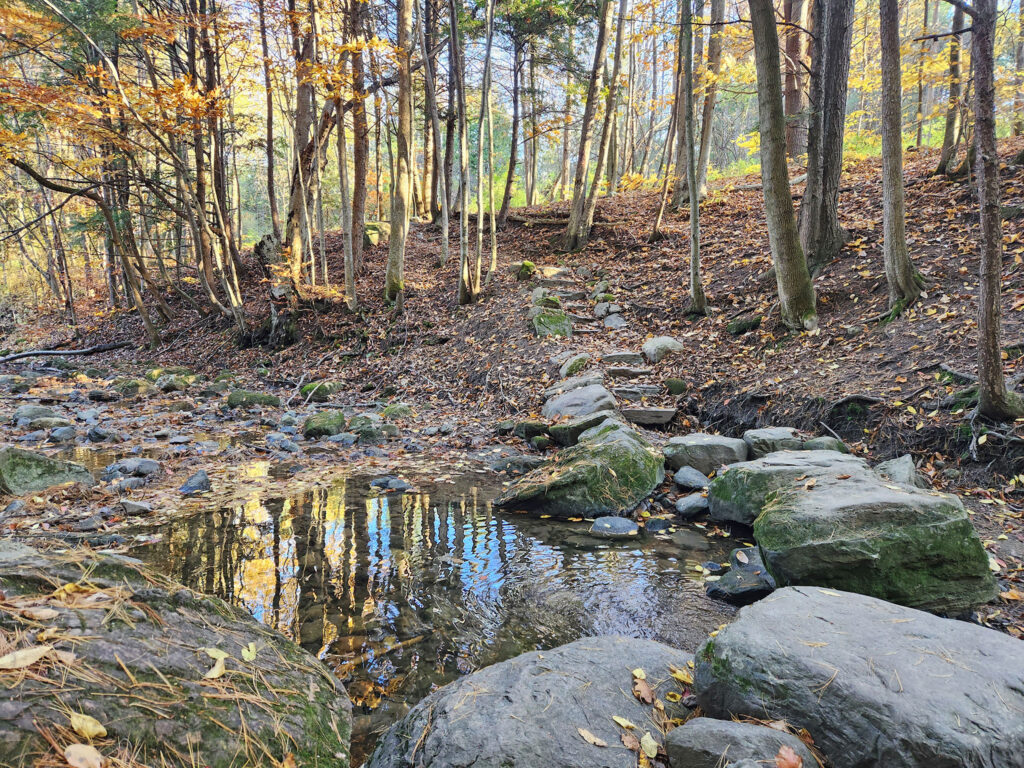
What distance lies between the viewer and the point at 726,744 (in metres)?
1.86

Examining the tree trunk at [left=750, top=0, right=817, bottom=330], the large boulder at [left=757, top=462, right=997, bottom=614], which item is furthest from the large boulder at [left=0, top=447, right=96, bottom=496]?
the tree trunk at [left=750, top=0, right=817, bottom=330]

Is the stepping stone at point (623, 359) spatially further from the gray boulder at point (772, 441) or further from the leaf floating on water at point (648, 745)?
the leaf floating on water at point (648, 745)

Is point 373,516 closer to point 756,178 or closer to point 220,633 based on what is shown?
point 220,633

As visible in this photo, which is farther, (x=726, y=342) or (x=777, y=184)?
(x=726, y=342)

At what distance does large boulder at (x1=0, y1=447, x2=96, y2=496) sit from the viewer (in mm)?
5125

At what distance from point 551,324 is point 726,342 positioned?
3347mm

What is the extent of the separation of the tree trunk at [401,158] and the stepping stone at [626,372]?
630 centimetres

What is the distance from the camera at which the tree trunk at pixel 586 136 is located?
1280cm

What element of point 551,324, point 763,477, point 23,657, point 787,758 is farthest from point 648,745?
point 551,324

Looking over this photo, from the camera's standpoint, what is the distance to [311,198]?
1673cm

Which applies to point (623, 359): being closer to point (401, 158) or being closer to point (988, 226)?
point (988, 226)

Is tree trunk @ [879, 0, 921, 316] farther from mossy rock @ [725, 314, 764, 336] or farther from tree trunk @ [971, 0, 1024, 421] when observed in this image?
tree trunk @ [971, 0, 1024, 421]

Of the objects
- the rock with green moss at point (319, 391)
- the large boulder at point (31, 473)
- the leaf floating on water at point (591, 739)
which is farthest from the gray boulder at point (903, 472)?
the rock with green moss at point (319, 391)

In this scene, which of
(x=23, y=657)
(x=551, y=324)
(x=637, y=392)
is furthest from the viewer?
(x=551, y=324)
